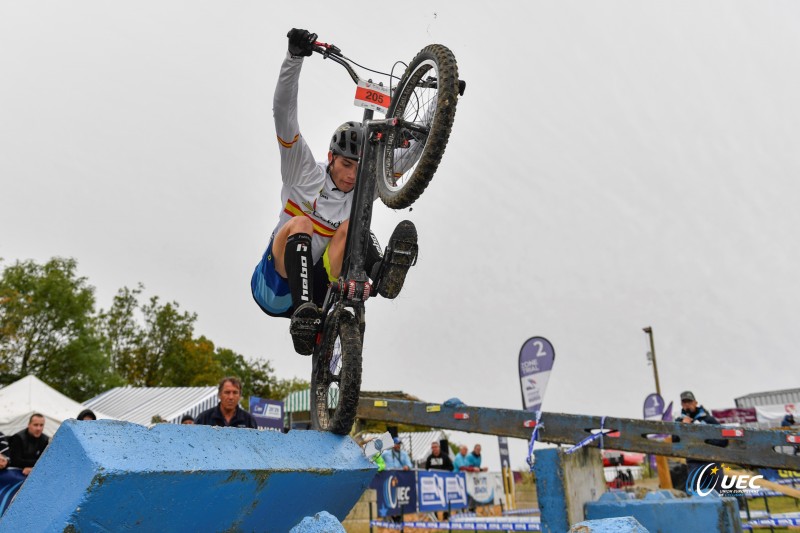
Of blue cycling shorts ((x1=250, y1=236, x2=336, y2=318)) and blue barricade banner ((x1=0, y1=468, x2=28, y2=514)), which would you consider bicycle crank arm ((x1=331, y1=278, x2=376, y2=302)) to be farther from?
blue barricade banner ((x1=0, y1=468, x2=28, y2=514))

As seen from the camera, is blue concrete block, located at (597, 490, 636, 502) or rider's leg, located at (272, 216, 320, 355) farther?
blue concrete block, located at (597, 490, 636, 502)

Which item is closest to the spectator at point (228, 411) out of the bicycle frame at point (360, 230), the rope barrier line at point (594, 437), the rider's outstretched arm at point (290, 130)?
the bicycle frame at point (360, 230)

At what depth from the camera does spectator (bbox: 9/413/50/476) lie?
6.60 m

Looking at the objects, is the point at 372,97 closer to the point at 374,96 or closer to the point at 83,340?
the point at 374,96

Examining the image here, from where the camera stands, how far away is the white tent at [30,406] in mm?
14094

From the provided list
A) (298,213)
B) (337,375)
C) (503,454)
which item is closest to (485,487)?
(503,454)

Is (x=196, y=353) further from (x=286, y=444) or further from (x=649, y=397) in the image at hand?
(x=286, y=444)

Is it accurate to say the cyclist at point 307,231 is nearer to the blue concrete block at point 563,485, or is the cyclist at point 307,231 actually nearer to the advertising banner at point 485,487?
the blue concrete block at point 563,485

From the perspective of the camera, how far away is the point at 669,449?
487 centimetres

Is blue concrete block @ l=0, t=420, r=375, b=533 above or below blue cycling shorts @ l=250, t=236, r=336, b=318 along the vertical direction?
below

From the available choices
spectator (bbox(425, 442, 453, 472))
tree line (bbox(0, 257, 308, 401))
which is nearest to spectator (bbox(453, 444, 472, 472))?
spectator (bbox(425, 442, 453, 472))

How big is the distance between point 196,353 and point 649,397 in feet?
95.2

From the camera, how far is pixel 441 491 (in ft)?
39.3

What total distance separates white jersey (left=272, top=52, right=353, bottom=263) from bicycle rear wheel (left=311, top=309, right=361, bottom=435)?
74 centimetres
